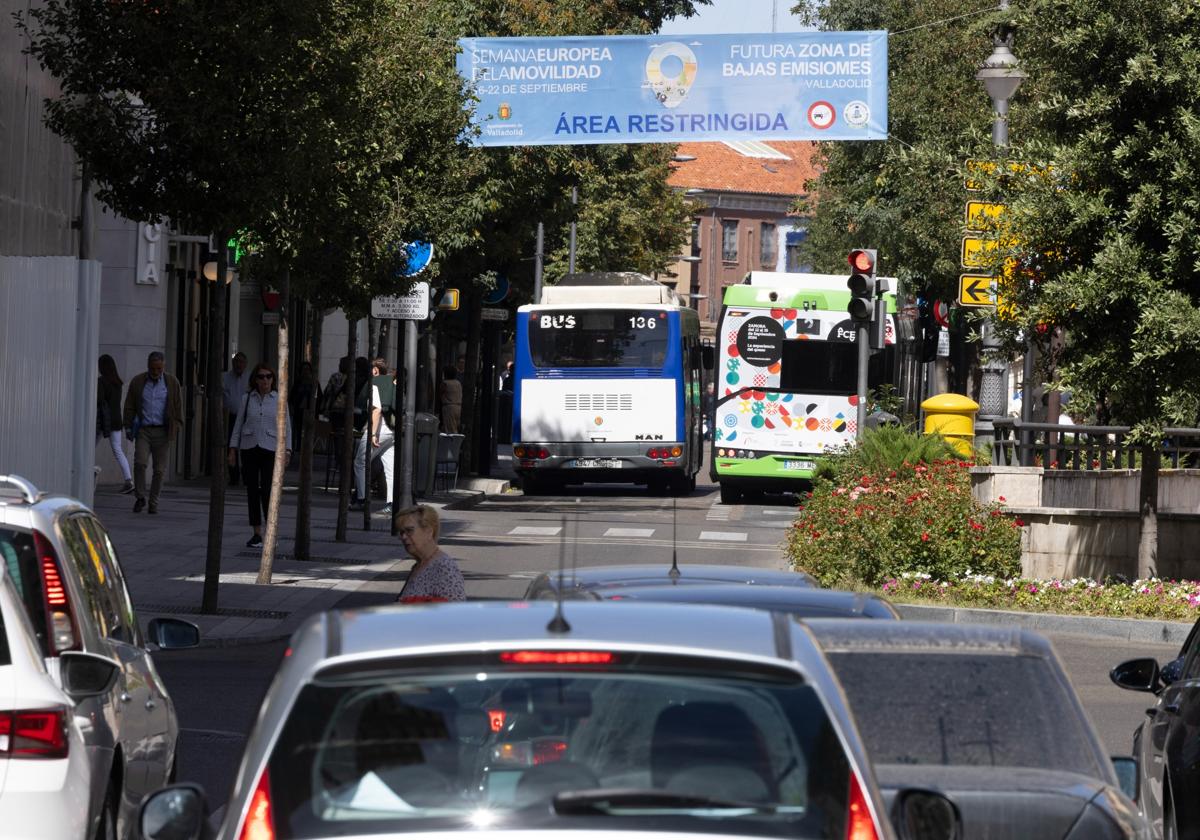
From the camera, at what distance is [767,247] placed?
121938 mm

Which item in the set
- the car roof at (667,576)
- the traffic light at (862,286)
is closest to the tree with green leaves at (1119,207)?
the traffic light at (862,286)

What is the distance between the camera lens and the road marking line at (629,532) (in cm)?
2702

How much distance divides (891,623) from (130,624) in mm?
3120

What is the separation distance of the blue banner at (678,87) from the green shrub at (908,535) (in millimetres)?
10444

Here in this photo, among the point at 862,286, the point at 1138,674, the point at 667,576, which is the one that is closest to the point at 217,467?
the point at 862,286

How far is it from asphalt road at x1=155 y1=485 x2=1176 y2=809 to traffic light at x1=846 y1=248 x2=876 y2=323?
3.09 meters

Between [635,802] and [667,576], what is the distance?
3.75m

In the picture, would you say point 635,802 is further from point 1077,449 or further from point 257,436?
point 1077,449

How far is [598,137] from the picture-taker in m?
30.1

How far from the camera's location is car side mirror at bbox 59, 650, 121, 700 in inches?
240

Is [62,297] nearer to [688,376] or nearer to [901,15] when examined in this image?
[688,376]

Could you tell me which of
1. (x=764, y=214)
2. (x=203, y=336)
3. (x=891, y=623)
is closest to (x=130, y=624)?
(x=891, y=623)

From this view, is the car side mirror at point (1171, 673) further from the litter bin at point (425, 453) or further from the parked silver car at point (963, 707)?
the litter bin at point (425, 453)

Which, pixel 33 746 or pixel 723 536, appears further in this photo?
pixel 723 536
